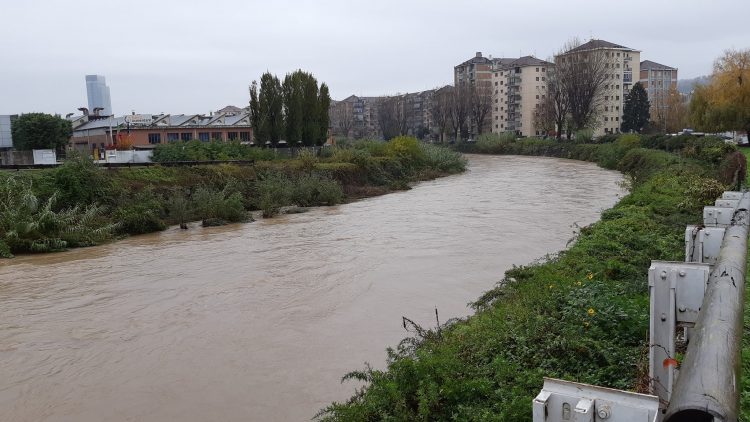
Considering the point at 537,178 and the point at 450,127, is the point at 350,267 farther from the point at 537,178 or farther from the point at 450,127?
the point at 450,127

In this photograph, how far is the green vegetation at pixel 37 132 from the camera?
1763 inches

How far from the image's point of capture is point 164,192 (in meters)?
25.7

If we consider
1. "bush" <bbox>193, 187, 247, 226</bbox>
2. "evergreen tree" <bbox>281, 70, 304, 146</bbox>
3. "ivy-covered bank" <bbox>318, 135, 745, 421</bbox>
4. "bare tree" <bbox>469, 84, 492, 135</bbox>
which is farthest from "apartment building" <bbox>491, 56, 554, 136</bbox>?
"ivy-covered bank" <bbox>318, 135, 745, 421</bbox>

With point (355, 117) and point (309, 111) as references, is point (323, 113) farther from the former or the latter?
point (355, 117)

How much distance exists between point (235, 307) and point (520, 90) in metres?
104

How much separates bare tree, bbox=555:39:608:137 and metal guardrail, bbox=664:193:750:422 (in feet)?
224

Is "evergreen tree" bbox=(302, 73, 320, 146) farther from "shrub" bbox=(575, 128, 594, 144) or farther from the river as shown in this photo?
"shrub" bbox=(575, 128, 594, 144)

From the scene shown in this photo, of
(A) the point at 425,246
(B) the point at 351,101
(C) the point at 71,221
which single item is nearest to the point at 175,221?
(C) the point at 71,221

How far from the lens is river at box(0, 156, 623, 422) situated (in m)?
7.87

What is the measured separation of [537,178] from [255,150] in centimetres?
1743

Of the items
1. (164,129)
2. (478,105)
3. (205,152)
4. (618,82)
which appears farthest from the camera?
(618,82)

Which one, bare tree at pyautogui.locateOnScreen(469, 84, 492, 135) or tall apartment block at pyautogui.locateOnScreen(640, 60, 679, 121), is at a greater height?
tall apartment block at pyautogui.locateOnScreen(640, 60, 679, 121)

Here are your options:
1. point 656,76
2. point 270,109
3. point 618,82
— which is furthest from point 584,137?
point 656,76

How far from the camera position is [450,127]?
4075 inches
